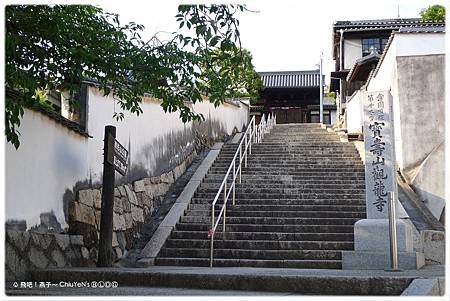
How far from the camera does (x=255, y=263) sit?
7.40m

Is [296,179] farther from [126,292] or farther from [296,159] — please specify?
[126,292]

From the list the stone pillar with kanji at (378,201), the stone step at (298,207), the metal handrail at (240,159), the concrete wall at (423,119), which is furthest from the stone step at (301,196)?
the stone pillar with kanji at (378,201)

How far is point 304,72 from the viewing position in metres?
34.8

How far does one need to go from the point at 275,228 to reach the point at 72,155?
3497 mm

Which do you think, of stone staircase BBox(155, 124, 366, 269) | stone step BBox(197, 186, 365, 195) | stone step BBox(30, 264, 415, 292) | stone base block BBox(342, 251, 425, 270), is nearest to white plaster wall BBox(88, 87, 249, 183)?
stone staircase BBox(155, 124, 366, 269)

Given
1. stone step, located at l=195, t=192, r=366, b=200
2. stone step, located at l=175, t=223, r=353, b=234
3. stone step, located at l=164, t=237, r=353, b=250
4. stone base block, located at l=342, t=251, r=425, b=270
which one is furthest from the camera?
stone step, located at l=195, t=192, r=366, b=200

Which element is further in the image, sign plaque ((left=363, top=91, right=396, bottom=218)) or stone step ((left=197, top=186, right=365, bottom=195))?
stone step ((left=197, top=186, right=365, bottom=195))

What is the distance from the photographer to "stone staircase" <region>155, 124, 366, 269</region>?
7.70 metres

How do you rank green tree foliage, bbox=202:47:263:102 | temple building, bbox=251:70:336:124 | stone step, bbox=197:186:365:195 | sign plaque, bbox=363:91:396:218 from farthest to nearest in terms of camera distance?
temple building, bbox=251:70:336:124
stone step, bbox=197:186:365:195
sign plaque, bbox=363:91:396:218
green tree foliage, bbox=202:47:263:102

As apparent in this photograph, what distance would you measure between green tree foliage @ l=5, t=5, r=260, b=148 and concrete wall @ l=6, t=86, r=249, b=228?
73 cm

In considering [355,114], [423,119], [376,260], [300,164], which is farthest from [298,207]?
[355,114]

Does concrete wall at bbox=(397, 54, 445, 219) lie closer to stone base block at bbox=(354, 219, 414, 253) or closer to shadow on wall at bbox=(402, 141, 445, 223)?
shadow on wall at bbox=(402, 141, 445, 223)

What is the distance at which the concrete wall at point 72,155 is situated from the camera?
6062 mm

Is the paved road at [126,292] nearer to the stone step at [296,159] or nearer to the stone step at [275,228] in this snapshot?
the stone step at [275,228]
